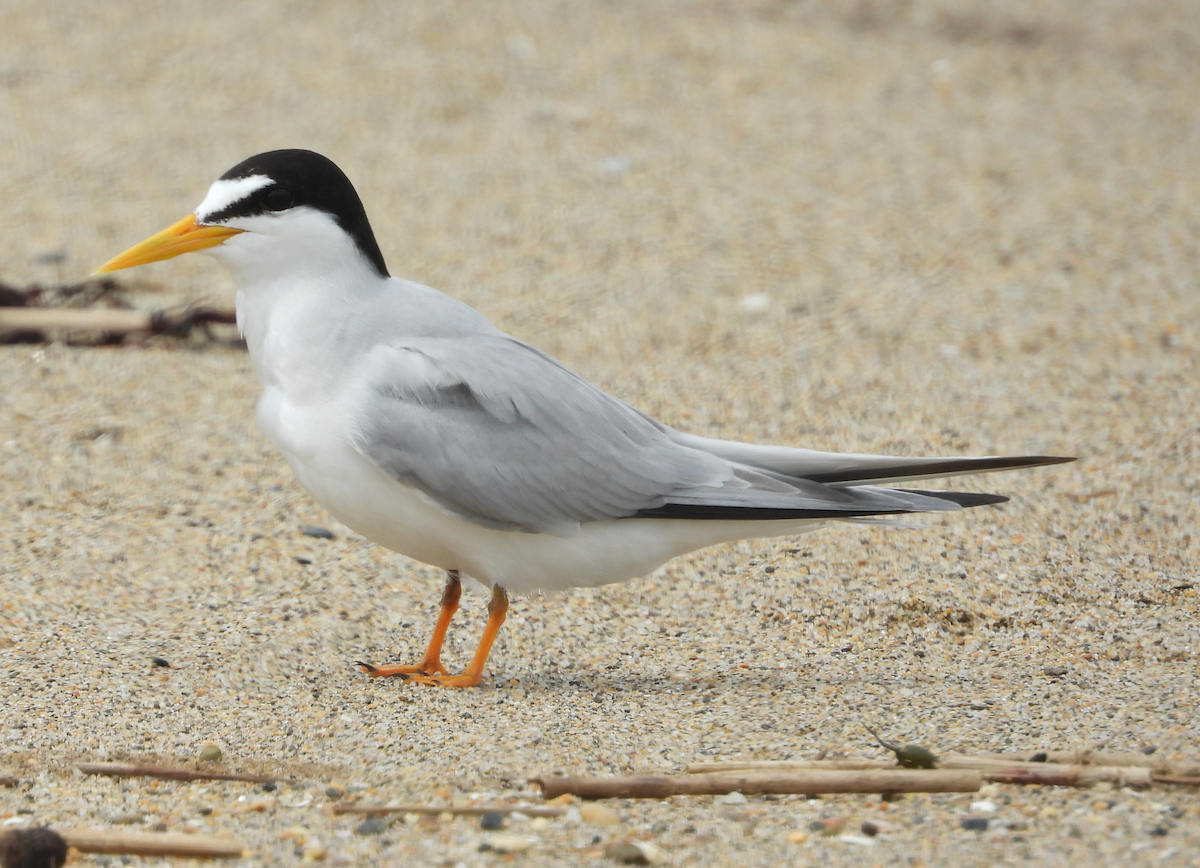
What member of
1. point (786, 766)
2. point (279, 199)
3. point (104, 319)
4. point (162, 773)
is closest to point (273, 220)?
point (279, 199)

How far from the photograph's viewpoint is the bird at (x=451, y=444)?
3.20 m

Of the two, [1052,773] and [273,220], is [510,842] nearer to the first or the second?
[1052,773]

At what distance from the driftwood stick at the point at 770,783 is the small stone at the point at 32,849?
0.84 metres

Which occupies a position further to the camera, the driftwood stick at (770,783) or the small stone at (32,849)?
the driftwood stick at (770,783)

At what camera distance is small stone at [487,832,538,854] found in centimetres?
246

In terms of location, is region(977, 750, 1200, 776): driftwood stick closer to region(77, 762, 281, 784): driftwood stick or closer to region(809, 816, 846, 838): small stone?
region(809, 816, 846, 838): small stone

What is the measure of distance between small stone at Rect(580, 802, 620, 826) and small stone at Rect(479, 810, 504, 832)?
5.8 inches

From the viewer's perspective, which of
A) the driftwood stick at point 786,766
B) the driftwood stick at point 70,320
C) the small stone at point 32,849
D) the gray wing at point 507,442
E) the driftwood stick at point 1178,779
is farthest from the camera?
the driftwood stick at point 70,320

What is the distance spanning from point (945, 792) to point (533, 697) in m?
1.03

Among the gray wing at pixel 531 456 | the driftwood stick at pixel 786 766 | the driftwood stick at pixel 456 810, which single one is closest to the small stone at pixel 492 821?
the driftwood stick at pixel 456 810

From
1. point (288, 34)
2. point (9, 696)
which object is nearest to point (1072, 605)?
point (9, 696)

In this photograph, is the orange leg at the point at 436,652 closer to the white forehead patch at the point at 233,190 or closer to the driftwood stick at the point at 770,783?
the driftwood stick at the point at 770,783

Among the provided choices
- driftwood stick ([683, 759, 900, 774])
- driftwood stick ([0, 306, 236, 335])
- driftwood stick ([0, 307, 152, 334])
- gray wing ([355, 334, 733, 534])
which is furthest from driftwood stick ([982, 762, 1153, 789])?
driftwood stick ([0, 307, 152, 334])

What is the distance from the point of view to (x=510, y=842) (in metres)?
2.48
